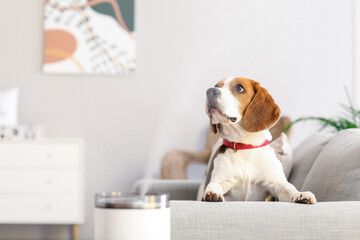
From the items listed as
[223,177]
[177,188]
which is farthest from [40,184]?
[223,177]

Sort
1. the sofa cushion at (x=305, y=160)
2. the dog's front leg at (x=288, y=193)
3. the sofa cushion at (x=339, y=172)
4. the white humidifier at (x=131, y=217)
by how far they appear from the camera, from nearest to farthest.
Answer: the white humidifier at (x=131, y=217), the dog's front leg at (x=288, y=193), the sofa cushion at (x=339, y=172), the sofa cushion at (x=305, y=160)

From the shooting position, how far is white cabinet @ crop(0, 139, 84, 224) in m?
3.59

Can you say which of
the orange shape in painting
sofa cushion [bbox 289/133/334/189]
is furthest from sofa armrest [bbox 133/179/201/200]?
the orange shape in painting

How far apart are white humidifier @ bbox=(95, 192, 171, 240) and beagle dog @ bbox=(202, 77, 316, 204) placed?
709 mm

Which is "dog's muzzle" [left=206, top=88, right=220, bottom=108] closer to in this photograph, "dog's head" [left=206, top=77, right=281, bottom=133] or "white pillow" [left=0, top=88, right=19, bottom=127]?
"dog's head" [left=206, top=77, right=281, bottom=133]

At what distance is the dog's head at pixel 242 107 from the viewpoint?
151 cm

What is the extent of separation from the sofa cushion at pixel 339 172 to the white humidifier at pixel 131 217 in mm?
824

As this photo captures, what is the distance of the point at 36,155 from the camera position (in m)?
3.61

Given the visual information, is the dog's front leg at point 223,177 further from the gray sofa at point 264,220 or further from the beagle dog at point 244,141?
the gray sofa at point 264,220

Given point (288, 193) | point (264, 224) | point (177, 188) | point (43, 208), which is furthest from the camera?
point (43, 208)

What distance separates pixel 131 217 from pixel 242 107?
85cm

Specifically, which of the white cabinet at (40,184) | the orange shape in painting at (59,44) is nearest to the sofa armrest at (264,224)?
the white cabinet at (40,184)

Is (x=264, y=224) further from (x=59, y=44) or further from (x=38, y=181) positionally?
(x=59, y=44)

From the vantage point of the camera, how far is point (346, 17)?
161 inches
